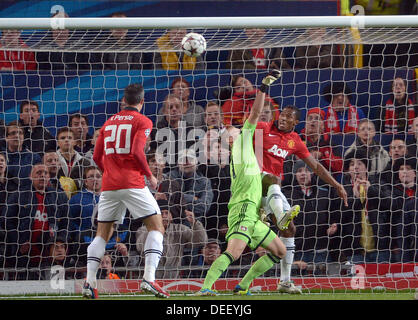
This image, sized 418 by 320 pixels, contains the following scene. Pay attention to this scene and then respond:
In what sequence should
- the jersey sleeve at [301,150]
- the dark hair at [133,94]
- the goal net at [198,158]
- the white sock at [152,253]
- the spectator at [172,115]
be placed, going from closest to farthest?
the white sock at [152,253] → the dark hair at [133,94] → the jersey sleeve at [301,150] → the goal net at [198,158] → the spectator at [172,115]

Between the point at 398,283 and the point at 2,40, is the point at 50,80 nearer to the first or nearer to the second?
the point at 2,40

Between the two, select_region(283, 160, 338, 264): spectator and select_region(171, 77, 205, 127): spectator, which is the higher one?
select_region(171, 77, 205, 127): spectator

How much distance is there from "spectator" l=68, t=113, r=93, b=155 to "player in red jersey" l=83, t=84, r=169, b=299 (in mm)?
2137

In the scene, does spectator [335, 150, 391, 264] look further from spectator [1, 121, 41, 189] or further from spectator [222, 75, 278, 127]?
spectator [1, 121, 41, 189]

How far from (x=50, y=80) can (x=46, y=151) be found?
1.19 meters

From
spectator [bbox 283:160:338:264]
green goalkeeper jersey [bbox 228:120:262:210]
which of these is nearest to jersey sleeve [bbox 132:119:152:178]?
green goalkeeper jersey [bbox 228:120:262:210]

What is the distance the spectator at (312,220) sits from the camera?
8992 mm

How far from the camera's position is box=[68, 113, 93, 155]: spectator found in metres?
9.07

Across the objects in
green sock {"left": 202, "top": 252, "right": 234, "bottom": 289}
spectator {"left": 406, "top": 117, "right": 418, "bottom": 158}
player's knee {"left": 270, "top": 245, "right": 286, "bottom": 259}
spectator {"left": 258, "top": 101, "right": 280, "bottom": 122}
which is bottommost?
green sock {"left": 202, "top": 252, "right": 234, "bottom": 289}

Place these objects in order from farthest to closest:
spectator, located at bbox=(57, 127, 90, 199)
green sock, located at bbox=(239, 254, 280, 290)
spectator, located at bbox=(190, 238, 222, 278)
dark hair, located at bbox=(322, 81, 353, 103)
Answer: dark hair, located at bbox=(322, 81, 353, 103)
spectator, located at bbox=(57, 127, 90, 199)
spectator, located at bbox=(190, 238, 222, 278)
green sock, located at bbox=(239, 254, 280, 290)

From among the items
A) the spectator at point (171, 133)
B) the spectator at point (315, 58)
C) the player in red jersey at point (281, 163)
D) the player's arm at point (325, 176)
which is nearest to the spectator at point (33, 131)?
the spectator at point (171, 133)

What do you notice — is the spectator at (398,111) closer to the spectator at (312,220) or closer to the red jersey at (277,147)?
the spectator at (312,220)

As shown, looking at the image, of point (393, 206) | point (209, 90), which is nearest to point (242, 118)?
point (209, 90)

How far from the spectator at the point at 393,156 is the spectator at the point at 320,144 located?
53 centimetres
